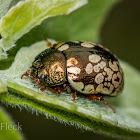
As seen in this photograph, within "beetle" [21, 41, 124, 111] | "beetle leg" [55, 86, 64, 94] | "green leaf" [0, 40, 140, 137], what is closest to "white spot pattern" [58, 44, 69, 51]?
"beetle" [21, 41, 124, 111]

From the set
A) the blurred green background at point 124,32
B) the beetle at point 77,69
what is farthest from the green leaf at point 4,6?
the blurred green background at point 124,32

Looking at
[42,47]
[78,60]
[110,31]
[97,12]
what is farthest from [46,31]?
[110,31]

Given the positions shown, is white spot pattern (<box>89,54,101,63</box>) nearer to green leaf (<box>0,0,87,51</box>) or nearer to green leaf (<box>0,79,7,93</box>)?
green leaf (<box>0,0,87,51</box>)

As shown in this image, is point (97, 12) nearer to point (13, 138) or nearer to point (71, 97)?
point (71, 97)

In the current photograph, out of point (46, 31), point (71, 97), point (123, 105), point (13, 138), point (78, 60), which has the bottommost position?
point (123, 105)

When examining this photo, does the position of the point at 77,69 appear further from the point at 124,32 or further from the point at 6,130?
the point at 124,32

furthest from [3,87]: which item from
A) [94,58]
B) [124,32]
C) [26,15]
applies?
[124,32]
